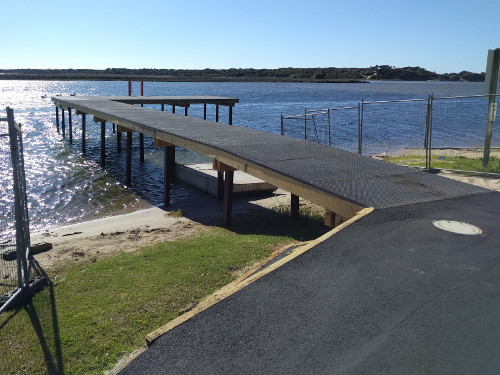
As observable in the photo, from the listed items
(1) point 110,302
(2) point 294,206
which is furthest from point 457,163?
(1) point 110,302

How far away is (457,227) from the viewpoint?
215 inches

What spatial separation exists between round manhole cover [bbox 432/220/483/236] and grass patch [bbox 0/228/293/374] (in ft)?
8.42

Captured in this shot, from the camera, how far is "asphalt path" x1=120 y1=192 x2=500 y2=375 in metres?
3.27

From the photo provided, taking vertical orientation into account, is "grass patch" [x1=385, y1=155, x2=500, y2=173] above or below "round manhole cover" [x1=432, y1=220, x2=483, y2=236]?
below

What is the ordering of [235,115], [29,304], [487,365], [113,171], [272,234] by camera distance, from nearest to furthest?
1. [487,365]
2. [29,304]
3. [272,234]
4. [113,171]
5. [235,115]

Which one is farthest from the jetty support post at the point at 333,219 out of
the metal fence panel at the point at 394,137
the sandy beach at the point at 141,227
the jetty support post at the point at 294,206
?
the metal fence panel at the point at 394,137

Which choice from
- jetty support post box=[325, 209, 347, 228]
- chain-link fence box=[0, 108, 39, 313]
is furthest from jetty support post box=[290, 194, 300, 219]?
chain-link fence box=[0, 108, 39, 313]

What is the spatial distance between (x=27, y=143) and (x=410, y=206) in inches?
1071

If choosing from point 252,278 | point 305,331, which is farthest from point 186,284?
point 305,331

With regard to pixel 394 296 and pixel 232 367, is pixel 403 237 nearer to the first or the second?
pixel 394 296

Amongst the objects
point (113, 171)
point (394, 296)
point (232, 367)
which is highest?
point (394, 296)

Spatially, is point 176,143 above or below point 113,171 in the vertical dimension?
above

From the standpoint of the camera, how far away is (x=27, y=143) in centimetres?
2842

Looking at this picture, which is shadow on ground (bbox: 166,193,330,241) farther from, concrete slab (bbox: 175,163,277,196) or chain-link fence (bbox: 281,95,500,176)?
chain-link fence (bbox: 281,95,500,176)
